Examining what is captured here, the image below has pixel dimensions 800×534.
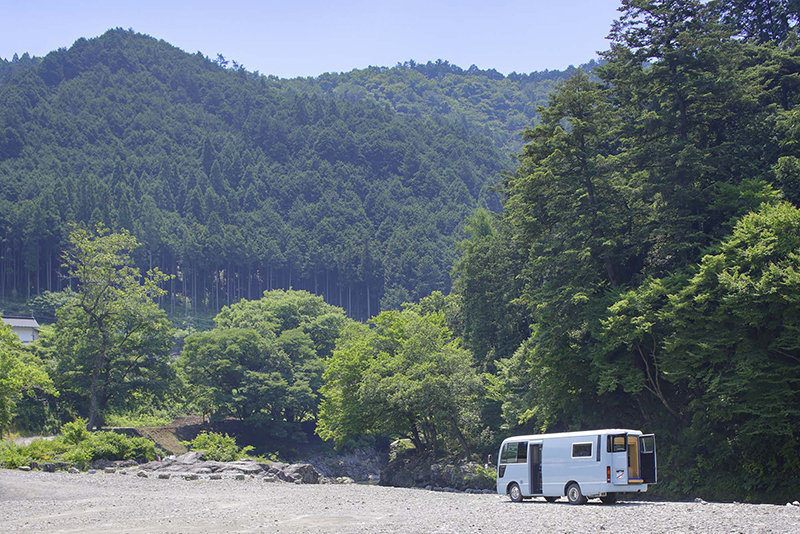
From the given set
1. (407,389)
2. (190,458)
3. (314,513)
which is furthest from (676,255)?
(190,458)

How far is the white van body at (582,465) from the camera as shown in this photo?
75.3 ft

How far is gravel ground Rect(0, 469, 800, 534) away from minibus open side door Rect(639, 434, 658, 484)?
4.96ft

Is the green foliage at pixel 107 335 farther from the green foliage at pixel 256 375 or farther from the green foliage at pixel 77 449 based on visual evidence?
the green foliage at pixel 77 449

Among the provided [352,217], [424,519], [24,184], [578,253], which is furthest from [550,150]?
[352,217]

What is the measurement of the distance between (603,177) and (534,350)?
9715 millimetres

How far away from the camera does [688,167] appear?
1400 inches

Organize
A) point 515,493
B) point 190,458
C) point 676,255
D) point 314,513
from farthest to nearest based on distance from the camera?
point 190,458 < point 676,255 < point 515,493 < point 314,513

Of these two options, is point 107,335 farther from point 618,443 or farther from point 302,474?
point 618,443

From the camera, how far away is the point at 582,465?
23531mm

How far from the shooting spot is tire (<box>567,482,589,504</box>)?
23.6 metres

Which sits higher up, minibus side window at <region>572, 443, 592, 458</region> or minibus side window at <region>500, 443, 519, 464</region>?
minibus side window at <region>572, 443, 592, 458</region>

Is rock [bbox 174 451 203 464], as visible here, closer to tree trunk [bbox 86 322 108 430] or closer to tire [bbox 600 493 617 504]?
tree trunk [bbox 86 322 108 430]

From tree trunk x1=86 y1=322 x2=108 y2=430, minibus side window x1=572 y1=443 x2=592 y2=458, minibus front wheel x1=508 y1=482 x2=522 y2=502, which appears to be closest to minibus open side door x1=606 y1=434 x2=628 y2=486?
minibus side window x1=572 y1=443 x2=592 y2=458

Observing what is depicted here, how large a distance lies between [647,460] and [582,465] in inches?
93.1
